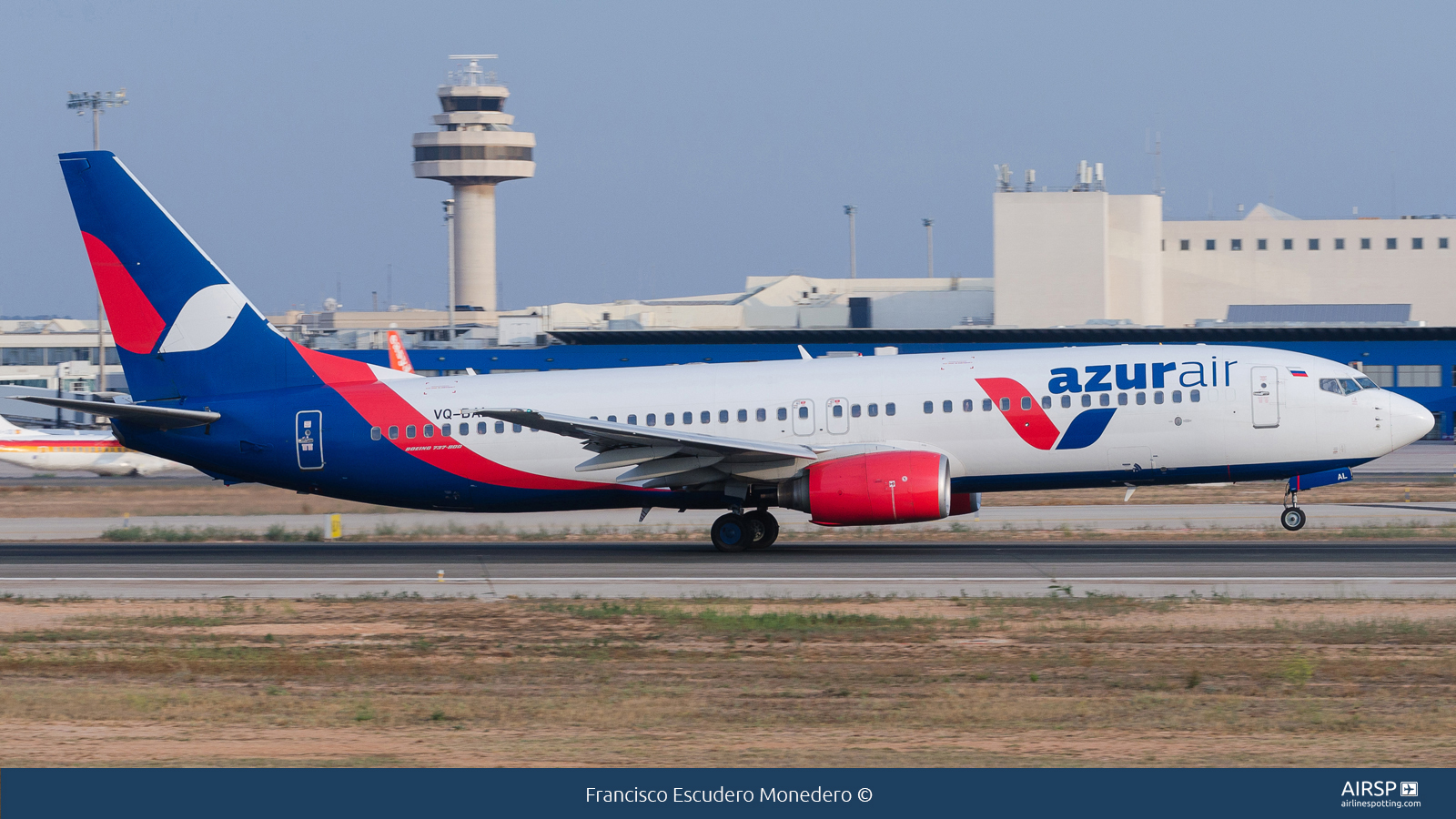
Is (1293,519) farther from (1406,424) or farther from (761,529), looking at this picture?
(761,529)

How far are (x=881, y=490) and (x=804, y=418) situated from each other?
266cm

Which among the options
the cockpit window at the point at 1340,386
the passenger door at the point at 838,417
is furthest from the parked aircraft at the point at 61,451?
the cockpit window at the point at 1340,386

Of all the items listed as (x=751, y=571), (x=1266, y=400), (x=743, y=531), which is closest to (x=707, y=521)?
(x=743, y=531)

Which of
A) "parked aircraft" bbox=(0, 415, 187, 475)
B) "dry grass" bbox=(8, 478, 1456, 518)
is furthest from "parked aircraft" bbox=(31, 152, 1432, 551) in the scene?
"parked aircraft" bbox=(0, 415, 187, 475)

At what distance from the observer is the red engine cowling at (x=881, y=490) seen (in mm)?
26188

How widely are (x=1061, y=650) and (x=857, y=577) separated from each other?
7135 millimetres

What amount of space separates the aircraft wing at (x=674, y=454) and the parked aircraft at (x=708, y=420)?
0.16 feet

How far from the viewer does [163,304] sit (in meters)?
29.7

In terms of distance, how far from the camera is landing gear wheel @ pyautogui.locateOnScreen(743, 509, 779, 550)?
28.6 meters

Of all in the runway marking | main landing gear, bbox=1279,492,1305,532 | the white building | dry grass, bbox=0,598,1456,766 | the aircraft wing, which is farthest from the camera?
the white building

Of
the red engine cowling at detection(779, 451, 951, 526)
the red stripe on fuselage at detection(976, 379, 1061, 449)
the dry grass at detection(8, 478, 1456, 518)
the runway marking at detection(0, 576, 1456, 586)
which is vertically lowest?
the runway marking at detection(0, 576, 1456, 586)

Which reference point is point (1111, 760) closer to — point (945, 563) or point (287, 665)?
point (287, 665)

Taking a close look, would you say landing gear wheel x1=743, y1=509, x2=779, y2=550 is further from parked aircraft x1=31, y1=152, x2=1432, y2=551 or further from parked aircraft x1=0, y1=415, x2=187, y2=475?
parked aircraft x1=0, y1=415, x2=187, y2=475

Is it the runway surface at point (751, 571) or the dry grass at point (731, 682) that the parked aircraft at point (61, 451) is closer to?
the runway surface at point (751, 571)
